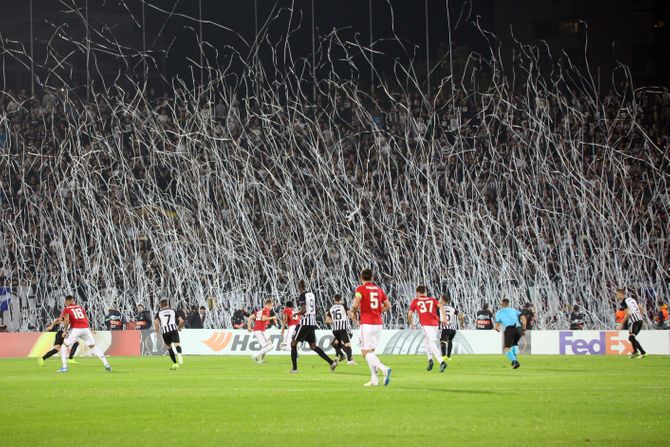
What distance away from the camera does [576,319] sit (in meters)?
43.5

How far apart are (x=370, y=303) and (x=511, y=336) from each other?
889cm

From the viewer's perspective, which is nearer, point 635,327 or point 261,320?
point 635,327

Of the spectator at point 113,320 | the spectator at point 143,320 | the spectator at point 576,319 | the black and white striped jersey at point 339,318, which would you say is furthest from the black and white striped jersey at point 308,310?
the spectator at point 113,320

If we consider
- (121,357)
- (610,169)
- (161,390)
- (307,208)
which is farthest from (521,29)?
(161,390)

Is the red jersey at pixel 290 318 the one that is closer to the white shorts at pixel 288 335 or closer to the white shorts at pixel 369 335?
the white shorts at pixel 288 335

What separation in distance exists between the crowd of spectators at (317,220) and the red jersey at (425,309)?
1271 cm

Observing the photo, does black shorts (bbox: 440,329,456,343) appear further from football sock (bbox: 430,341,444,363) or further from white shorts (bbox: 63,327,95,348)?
white shorts (bbox: 63,327,95,348)

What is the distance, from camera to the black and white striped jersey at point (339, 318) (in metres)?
33.6

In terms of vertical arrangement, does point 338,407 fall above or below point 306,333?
below

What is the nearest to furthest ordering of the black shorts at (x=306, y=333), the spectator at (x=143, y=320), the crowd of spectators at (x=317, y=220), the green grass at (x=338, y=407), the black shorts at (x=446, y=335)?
the green grass at (x=338, y=407) < the black shorts at (x=306, y=333) < the black shorts at (x=446, y=335) < the spectator at (x=143, y=320) < the crowd of spectators at (x=317, y=220)

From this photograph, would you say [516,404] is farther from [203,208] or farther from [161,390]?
[203,208]

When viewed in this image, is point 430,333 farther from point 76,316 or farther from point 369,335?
point 76,316

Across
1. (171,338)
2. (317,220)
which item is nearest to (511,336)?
(171,338)

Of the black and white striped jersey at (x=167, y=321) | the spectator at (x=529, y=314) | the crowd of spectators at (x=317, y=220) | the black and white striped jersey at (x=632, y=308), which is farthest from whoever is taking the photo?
the crowd of spectators at (x=317, y=220)
